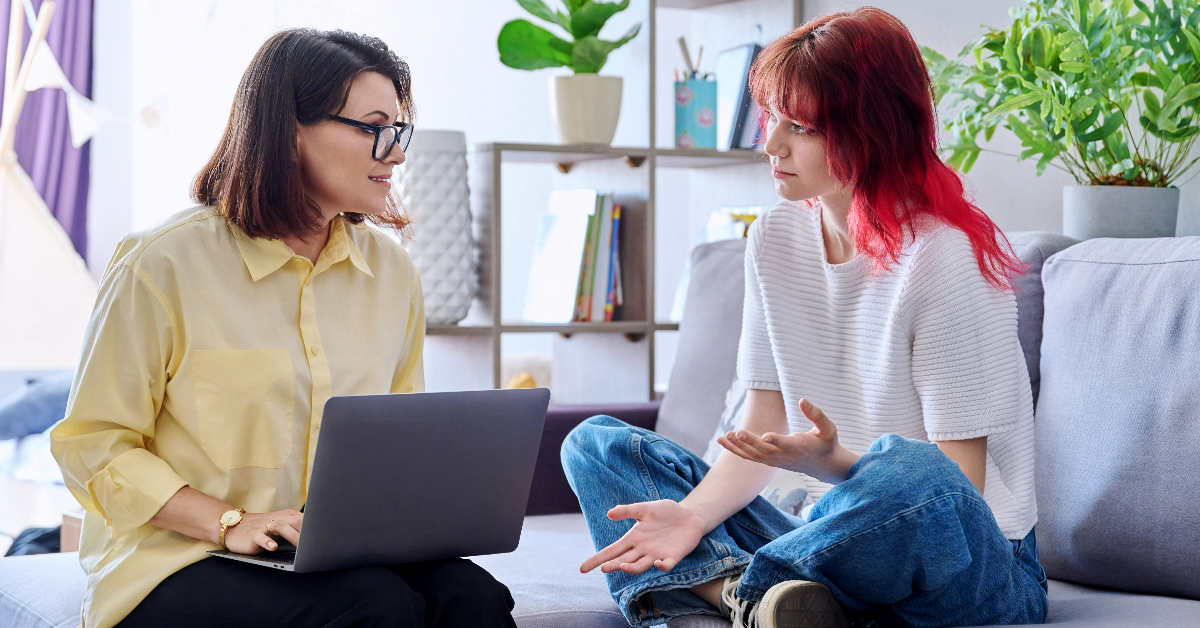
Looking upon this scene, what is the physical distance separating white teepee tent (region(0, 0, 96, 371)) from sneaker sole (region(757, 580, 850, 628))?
2925 millimetres

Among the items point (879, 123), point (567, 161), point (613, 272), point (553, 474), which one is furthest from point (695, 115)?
point (879, 123)

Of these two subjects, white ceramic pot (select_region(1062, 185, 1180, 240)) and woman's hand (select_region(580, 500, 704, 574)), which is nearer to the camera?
woman's hand (select_region(580, 500, 704, 574))

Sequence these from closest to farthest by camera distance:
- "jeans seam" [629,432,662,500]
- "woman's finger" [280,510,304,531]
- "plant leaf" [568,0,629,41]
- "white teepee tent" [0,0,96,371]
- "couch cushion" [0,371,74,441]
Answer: "woman's finger" [280,510,304,531], "jeans seam" [629,432,662,500], "plant leaf" [568,0,629,41], "couch cushion" [0,371,74,441], "white teepee tent" [0,0,96,371]

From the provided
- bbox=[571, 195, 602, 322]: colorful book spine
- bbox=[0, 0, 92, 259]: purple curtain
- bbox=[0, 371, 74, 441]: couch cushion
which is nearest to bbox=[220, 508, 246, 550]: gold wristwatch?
bbox=[571, 195, 602, 322]: colorful book spine

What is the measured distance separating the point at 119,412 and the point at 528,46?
129 cm

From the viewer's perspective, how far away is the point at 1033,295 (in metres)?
1.56

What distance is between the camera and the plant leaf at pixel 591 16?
6.98 ft

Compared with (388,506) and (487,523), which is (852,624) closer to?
(487,523)

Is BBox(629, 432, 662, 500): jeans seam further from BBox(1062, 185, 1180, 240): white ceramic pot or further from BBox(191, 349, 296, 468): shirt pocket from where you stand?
BBox(1062, 185, 1180, 240): white ceramic pot

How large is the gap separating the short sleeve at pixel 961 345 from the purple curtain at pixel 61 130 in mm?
3602

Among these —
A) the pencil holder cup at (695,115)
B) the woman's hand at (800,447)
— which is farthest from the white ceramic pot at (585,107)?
the woman's hand at (800,447)

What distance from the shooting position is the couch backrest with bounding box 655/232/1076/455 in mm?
1971

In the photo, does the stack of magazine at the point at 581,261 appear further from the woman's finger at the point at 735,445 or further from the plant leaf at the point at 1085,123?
the woman's finger at the point at 735,445

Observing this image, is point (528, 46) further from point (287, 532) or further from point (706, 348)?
point (287, 532)
